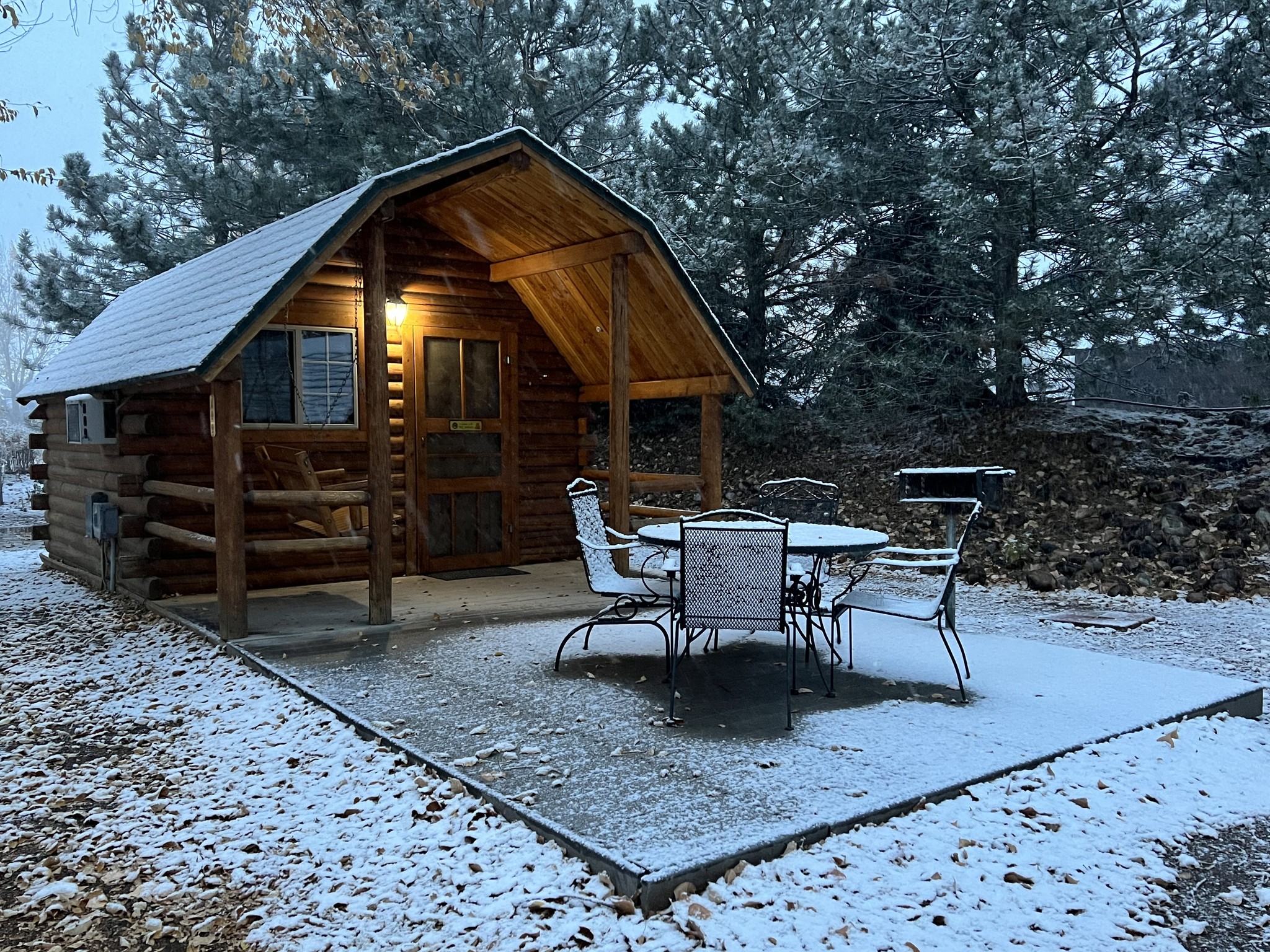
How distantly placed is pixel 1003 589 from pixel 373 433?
6.35 m

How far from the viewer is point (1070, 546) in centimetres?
1020

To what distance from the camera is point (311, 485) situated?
738 cm

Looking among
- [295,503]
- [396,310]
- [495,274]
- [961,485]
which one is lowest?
[295,503]

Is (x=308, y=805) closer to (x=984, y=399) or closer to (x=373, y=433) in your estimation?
(x=373, y=433)

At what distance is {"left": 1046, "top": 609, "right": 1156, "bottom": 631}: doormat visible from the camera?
296 inches

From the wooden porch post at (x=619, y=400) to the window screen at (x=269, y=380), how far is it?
2.83 metres

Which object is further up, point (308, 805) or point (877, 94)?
point (877, 94)

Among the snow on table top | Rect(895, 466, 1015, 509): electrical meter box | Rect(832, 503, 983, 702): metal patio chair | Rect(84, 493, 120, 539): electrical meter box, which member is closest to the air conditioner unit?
Rect(84, 493, 120, 539): electrical meter box

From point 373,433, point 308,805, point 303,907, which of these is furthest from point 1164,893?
point 373,433

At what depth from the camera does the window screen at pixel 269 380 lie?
26.6 feet

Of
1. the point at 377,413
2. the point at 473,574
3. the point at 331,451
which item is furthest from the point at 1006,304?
the point at 331,451

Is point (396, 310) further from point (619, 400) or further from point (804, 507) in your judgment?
point (804, 507)

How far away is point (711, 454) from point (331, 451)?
3375mm

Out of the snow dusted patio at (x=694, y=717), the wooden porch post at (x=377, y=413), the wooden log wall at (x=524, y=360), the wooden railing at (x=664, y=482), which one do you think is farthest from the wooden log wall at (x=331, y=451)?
the wooden porch post at (x=377, y=413)
